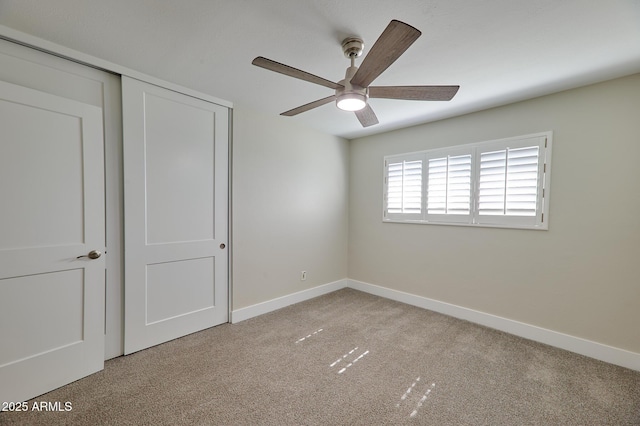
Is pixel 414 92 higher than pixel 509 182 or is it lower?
higher

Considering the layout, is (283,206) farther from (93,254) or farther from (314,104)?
(93,254)

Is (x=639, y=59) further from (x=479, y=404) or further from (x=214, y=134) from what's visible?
(x=214, y=134)

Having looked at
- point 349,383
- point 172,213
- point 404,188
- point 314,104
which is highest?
point 314,104

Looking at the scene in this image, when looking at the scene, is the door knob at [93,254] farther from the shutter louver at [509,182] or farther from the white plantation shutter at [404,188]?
the shutter louver at [509,182]

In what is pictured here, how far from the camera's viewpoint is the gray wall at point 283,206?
309cm

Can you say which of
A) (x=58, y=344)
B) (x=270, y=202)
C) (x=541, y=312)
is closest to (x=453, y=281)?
(x=541, y=312)

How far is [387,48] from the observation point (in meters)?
1.35

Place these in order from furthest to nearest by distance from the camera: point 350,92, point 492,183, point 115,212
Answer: point 492,183 → point 115,212 → point 350,92

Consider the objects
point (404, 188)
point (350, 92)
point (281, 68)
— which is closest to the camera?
point (281, 68)

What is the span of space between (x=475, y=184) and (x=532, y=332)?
1.61 metres

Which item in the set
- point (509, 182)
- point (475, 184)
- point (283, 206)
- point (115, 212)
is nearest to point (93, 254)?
point (115, 212)

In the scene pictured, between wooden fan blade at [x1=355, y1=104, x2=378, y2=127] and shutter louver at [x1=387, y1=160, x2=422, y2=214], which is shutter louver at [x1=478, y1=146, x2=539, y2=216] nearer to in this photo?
shutter louver at [x1=387, y1=160, x2=422, y2=214]

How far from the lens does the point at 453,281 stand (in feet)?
10.7

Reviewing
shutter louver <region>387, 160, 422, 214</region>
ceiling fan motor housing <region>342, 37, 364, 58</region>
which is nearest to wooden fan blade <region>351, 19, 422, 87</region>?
ceiling fan motor housing <region>342, 37, 364, 58</region>
